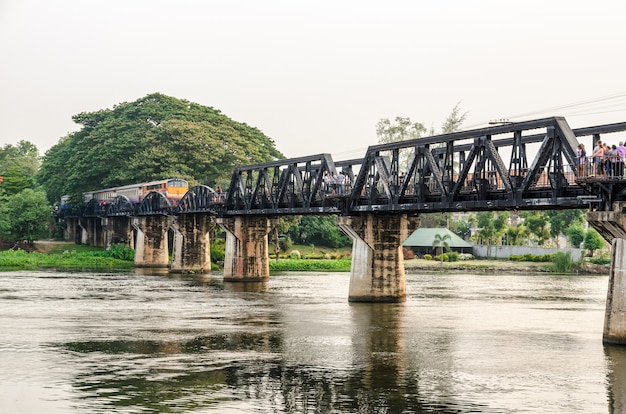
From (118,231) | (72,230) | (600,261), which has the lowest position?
(600,261)

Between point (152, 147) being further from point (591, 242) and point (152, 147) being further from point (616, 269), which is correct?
point (616, 269)

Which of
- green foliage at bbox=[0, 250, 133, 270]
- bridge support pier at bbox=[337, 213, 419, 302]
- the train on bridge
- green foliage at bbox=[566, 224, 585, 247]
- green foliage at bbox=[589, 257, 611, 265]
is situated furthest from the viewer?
green foliage at bbox=[566, 224, 585, 247]

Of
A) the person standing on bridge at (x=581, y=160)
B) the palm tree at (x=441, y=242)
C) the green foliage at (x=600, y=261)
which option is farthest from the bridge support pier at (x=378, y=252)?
the palm tree at (x=441, y=242)

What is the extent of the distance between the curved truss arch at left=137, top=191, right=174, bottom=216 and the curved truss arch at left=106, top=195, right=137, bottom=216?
3.03 meters

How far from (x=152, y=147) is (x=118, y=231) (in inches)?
560

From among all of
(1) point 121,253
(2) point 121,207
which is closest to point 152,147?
(2) point 121,207

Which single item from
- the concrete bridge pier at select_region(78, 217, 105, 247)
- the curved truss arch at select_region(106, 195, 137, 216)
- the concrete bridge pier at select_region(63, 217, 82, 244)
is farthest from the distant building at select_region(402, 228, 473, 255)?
the concrete bridge pier at select_region(63, 217, 82, 244)

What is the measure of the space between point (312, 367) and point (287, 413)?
349 inches

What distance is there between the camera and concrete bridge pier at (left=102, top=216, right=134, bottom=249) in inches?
5605

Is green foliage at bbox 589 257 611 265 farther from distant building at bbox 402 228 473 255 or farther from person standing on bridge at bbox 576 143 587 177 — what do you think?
person standing on bridge at bbox 576 143 587 177

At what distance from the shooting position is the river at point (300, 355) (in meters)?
29.6

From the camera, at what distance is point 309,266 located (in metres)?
128

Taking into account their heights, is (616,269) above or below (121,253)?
below

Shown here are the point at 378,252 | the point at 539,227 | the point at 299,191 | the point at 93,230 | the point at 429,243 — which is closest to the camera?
the point at 378,252
